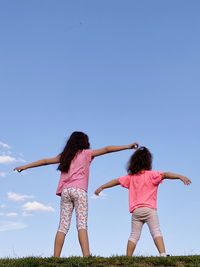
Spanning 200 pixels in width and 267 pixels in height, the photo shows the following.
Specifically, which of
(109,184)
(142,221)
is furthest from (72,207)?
(142,221)

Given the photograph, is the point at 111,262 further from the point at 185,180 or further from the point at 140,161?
the point at 140,161

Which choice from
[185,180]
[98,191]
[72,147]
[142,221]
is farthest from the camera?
A: [98,191]

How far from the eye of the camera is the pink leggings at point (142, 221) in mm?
13500

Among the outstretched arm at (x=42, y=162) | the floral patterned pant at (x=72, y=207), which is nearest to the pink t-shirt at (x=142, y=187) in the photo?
the floral patterned pant at (x=72, y=207)

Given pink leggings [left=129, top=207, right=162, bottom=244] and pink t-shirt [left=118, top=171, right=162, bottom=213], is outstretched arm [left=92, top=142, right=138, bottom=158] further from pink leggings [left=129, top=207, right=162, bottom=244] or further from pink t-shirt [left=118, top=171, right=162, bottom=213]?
pink leggings [left=129, top=207, right=162, bottom=244]

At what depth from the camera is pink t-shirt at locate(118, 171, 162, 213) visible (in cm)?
1374

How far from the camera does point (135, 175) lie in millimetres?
14133

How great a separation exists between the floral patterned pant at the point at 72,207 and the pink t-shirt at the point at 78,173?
0.16 metres

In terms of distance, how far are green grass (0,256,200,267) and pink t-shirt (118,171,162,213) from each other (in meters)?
1.85

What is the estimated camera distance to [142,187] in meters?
13.9

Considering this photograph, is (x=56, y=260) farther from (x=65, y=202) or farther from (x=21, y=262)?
(x=65, y=202)

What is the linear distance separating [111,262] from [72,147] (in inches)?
123

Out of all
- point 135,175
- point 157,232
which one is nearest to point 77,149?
point 135,175

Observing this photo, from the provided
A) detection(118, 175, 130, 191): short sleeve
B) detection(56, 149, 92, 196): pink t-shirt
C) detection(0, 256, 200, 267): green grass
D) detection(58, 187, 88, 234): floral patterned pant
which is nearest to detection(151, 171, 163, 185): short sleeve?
detection(118, 175, 130, 191): short sleeve
